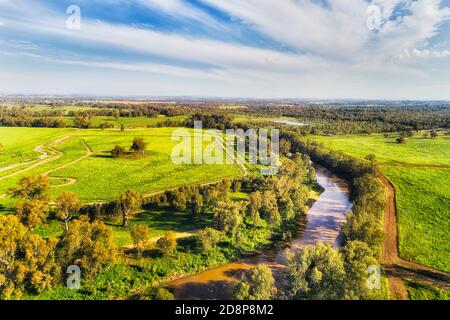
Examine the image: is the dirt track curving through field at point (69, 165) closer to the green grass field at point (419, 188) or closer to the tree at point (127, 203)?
the tree at point (127, 203)

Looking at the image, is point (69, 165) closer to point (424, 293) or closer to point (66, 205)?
point (66, 205)

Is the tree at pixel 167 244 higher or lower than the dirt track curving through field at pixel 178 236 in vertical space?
higher

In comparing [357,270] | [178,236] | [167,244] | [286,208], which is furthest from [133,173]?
[357,270]

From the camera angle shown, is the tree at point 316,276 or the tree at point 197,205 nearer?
the tree at point 316,276

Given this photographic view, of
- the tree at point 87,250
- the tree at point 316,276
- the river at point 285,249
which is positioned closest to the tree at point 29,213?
the tree at point 87,250

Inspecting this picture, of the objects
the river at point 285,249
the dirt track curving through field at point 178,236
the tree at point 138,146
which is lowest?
the river at point 285,249

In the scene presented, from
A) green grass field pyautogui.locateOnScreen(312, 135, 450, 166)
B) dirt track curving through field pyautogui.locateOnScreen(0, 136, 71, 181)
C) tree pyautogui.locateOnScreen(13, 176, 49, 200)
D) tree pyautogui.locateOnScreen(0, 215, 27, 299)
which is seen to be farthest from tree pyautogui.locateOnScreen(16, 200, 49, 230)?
green grass field pyautogui.locateOnScreen(312, 135, 450, 166)

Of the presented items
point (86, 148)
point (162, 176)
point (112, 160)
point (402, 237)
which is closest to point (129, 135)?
point (86, 148)
